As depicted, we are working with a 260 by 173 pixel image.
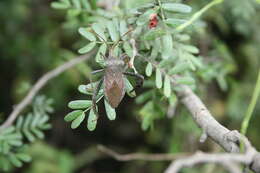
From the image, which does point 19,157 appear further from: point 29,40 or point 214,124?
point 29,40

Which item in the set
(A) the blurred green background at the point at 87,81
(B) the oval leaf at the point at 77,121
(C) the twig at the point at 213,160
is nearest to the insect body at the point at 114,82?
(B) the oval leaf at the point at 77,121

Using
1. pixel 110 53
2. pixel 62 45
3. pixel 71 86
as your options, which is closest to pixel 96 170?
pixel 71 86

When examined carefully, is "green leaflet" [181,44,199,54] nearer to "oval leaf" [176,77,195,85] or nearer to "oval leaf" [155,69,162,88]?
"oval leaf" [176,77,195,85]

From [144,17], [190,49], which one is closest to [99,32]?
[144,17]

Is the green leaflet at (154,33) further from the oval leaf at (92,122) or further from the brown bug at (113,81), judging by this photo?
the oval leaf at (92,122)

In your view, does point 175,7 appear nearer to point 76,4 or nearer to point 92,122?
point 92,122
